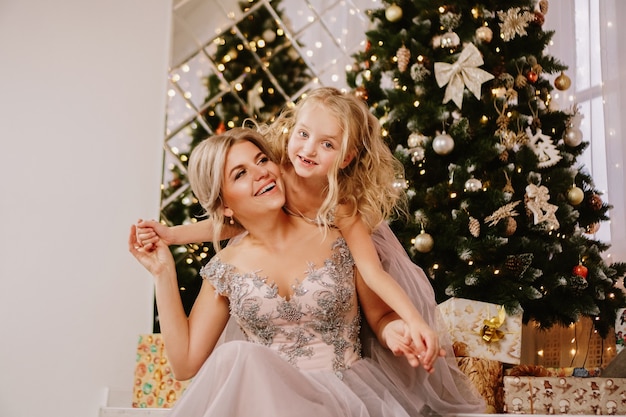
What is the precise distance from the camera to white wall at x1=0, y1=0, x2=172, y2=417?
132 inches

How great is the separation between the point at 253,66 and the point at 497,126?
1475 mm

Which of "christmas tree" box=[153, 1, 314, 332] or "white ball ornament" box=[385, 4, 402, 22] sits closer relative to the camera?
"white ball ornament" box=[385, 4, 402, 22]

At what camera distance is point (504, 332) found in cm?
277

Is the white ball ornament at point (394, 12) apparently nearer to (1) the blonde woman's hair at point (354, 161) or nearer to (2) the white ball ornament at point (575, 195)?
(2) the white ball ornament at point (575, 195)

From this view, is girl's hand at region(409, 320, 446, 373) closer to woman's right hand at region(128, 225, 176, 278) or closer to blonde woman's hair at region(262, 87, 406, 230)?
blonde woman's hair at region(262, 87, 406, 230)

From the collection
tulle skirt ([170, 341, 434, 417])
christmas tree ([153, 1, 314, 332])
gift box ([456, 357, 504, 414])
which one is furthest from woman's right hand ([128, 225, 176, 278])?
christmas tree ([153, 1, 314, 332])

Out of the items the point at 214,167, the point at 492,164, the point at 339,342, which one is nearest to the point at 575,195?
the point at 492,164

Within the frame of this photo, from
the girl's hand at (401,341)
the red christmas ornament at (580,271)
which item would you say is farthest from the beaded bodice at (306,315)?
the red christmas ornament at (580,271)

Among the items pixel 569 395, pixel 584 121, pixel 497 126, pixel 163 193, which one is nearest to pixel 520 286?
pixel 569 395

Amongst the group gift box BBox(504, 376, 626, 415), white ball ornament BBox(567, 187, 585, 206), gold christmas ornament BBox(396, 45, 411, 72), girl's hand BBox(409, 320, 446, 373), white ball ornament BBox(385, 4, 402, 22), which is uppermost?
white ball ornament BBox(385, 4, 402, 22)

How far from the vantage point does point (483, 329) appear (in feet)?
9.06

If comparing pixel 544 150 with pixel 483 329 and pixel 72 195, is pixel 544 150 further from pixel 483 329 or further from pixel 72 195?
pixel 72 195

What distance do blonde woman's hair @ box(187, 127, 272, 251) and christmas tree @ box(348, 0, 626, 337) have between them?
1145 millimetres

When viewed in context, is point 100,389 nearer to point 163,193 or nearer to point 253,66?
point 163,193
